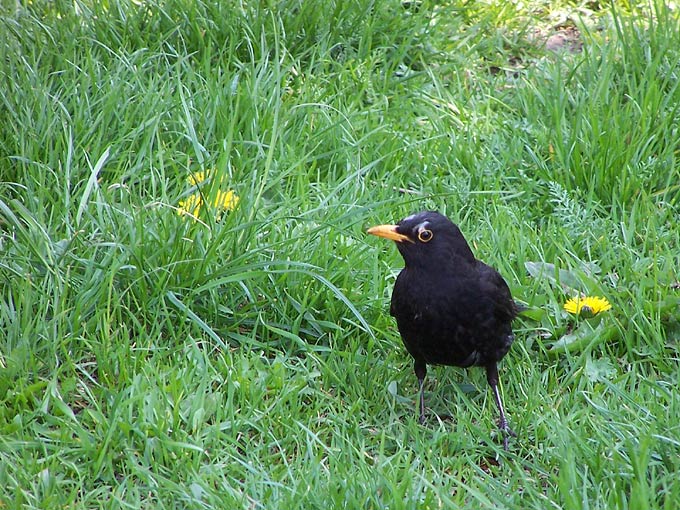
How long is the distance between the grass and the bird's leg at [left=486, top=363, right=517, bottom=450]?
50mm

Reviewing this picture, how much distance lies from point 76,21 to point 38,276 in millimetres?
1930

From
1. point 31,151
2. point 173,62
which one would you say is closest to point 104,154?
point 31,151

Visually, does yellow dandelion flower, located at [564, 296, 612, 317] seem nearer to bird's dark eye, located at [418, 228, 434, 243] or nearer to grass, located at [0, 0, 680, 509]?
grass, located at [0, 0, 680, 509]

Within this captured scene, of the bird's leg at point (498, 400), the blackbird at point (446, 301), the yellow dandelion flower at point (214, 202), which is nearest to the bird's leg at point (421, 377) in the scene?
the blackbird at point (446, 301)

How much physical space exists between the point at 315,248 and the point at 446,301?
0.81 metres

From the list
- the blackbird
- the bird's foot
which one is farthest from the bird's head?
the bird's foot

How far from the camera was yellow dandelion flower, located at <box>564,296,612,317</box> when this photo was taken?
4191 mm

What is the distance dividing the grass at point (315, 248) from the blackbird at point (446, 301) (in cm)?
23

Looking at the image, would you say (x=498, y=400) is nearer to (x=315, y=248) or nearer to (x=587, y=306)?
(x=587, y=306)

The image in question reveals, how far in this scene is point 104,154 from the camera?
14.7 ft

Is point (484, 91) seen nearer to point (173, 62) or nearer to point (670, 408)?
point (173, 62)

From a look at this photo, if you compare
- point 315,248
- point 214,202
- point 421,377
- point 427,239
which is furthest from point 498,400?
point 214,202

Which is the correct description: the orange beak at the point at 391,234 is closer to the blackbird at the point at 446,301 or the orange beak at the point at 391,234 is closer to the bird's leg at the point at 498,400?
the blackbird at the point at 446,301

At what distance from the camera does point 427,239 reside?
12.5 ft
